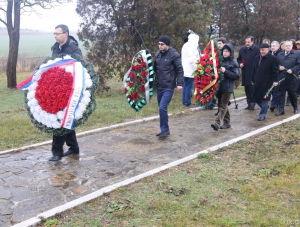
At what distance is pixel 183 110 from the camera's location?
35.8 feet

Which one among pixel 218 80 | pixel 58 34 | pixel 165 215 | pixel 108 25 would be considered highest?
pixel 108 25

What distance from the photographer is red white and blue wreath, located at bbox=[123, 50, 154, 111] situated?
25.9ft

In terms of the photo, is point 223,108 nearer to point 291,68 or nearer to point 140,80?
point 140,80

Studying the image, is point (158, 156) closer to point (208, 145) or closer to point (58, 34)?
point (208, 145)

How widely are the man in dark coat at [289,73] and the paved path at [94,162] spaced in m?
1.05

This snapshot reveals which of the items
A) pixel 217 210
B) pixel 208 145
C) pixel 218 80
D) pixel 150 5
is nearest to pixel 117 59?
pixel 150 5

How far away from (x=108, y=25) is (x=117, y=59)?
1384 millimetres

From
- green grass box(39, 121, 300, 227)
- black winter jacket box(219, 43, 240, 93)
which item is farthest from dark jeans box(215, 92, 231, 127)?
green grass box(39, 121, 300, 227)

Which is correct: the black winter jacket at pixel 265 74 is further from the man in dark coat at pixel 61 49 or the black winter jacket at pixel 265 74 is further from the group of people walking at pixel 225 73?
the man in dark coat at pixel 61 49

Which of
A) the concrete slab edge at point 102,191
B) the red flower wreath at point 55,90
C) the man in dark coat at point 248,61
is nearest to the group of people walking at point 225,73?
the man in dark coat at point 248,61

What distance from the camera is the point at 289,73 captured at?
10172 millimetres

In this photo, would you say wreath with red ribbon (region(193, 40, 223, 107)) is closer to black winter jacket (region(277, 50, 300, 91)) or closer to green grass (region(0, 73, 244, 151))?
green grass (region(0, 73, 244, 151))

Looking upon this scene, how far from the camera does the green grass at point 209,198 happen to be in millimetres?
4215

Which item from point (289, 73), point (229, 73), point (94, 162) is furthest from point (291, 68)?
point (94, 162)
